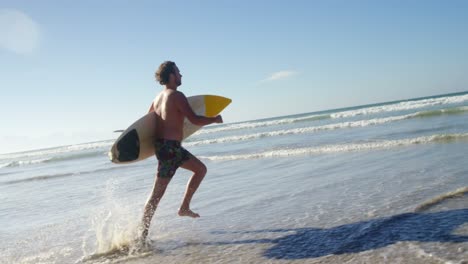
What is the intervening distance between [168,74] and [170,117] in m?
0.47

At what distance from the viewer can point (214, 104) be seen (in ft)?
20.6

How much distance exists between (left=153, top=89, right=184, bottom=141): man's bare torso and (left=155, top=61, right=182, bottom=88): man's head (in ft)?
0.32

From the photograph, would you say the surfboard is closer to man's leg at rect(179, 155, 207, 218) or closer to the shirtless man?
the shirtless man

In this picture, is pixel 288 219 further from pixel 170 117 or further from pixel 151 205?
pixel 170 117

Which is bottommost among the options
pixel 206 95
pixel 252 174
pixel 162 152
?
pixel 252 174

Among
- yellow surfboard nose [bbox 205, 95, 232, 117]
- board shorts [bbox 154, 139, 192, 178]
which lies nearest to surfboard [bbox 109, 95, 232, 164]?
board shorts [bbox 154, 139, 192, 178]

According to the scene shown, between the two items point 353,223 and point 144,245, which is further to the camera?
point 144,245

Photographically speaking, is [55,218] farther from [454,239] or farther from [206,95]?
[454,239]

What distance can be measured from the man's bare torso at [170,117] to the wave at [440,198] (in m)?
2.61

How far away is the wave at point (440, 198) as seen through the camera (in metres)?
4.14

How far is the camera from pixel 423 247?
307 centimetres

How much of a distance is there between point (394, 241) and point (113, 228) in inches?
116

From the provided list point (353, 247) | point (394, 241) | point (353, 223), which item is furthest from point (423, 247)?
point (353, 223)

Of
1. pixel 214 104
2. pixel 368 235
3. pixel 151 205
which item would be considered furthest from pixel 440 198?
pixel 214 104
